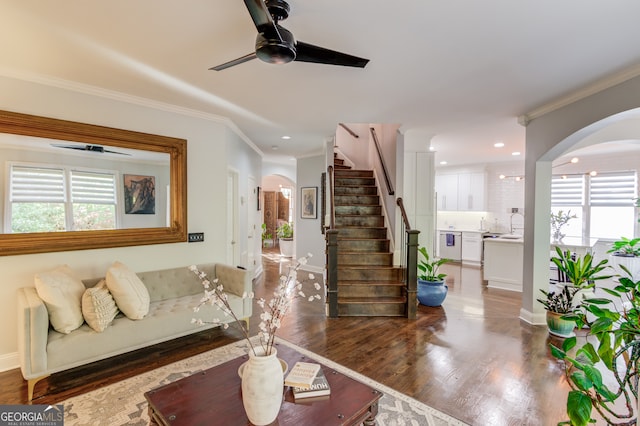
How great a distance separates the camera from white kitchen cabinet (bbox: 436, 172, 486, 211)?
8.16 m

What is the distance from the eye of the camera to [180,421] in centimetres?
144

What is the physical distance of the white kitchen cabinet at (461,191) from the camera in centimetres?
816

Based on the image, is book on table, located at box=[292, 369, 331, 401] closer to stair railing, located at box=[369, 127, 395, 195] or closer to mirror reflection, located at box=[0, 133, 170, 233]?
mirror reflection, located at box=[0, 133, 170, 233]

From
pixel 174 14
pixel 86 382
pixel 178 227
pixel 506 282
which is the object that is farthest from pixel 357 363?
pixel 506 282

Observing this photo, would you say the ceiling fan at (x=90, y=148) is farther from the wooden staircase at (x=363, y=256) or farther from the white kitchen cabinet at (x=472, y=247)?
the white kitchen cabinet at (x=472, y=247)

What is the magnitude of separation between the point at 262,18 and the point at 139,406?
270 centimetres

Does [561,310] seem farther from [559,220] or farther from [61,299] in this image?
[61,299]

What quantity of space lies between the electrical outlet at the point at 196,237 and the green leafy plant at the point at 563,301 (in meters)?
4.28

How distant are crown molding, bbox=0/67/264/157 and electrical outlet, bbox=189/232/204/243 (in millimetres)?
1519

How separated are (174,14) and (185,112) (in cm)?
200

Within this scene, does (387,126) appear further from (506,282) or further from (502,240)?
(506,282)

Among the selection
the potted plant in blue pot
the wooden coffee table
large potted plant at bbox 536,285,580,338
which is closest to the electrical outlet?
the wooden coffee table

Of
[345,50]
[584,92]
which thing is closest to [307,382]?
[345,50]

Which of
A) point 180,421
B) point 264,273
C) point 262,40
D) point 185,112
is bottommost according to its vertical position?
point 264,273
